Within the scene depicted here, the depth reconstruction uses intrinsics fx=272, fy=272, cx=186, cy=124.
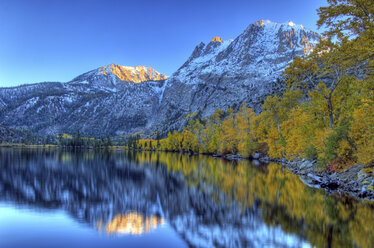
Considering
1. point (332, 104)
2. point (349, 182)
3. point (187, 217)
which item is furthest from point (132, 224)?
point (332, 104)

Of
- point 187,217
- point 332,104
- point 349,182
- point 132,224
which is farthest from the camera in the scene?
point 332,104

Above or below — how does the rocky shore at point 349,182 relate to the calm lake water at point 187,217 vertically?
above

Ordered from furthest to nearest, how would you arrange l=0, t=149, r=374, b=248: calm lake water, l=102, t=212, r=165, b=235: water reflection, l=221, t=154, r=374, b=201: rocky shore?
l=221, t=154, r=374, b=201: rocky shore
l=102, t=212, r=165, b=235: water reflection
l=0, t=149, r=374, b=248: calm lake water

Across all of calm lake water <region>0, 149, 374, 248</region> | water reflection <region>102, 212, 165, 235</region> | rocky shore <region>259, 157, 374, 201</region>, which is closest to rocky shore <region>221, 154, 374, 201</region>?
rocky shore <region>259, 157, 374, 201</region>

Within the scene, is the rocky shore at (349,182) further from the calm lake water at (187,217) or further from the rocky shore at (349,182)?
the calm lake water at (187,217)

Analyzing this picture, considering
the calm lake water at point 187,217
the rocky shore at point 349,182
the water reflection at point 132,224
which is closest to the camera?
the calm lake water at point 187,217

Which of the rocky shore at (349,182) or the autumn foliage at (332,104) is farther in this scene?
the rocky shore at (349,182)

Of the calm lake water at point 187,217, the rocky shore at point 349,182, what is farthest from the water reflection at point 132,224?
the rocky shore at point 349,182

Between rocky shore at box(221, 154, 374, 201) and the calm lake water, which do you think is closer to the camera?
the calm lake water

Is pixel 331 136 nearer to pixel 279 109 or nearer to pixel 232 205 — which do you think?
pixel 232 205

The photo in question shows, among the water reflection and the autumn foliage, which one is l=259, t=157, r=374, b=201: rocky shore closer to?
the autumn foliage

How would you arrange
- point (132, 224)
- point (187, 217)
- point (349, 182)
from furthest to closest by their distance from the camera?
point (349, 182), point (187, 217), point (132, 224)

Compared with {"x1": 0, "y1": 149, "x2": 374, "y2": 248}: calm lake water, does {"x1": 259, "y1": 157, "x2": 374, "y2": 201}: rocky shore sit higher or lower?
higher

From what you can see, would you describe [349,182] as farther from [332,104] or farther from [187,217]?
[187,217]
